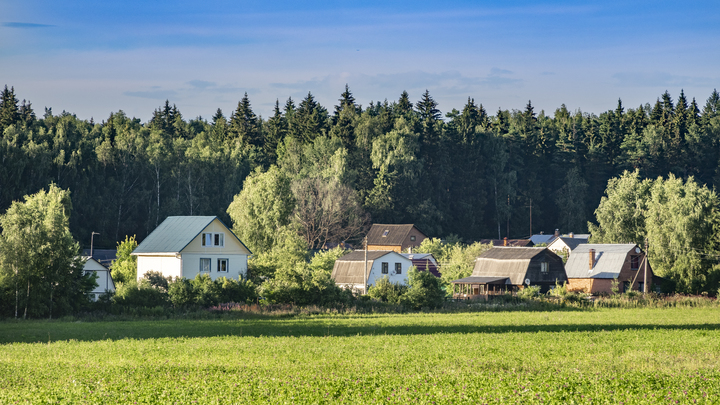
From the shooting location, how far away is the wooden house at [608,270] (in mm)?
68188

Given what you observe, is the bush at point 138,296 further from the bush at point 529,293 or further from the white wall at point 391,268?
the bush at point 529,293

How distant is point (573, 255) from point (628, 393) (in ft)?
197

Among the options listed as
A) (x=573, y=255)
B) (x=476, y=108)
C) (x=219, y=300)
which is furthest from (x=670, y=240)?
(x=476, y=108)

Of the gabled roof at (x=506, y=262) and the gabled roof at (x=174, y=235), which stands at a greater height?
the gabled roof at (x=174, y=235)

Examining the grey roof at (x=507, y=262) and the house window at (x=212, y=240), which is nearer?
the house window at (x=212, y=240)

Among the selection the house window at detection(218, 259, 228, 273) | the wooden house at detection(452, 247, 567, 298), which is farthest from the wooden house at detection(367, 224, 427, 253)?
the house window at detection(218, 259, 228, 273)

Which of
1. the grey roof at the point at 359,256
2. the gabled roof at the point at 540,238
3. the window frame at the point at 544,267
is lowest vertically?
the window frame at the point at 544,267

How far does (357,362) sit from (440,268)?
57727mm

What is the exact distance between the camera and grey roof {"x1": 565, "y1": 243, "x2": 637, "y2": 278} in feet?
224

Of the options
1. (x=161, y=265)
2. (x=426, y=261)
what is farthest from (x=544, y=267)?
(x=161, y=265)

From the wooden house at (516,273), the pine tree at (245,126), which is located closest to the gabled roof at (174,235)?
the wooden house at (516,273)

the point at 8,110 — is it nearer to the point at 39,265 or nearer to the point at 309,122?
the point at 309,122

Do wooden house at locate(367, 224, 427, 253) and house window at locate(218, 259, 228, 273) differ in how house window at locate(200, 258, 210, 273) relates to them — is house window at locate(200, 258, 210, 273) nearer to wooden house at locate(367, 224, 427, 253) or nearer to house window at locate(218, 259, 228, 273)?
house window at locate(218, 259, 228, 273)

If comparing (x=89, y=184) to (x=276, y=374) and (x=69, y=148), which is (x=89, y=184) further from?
(x=276, y=374)
